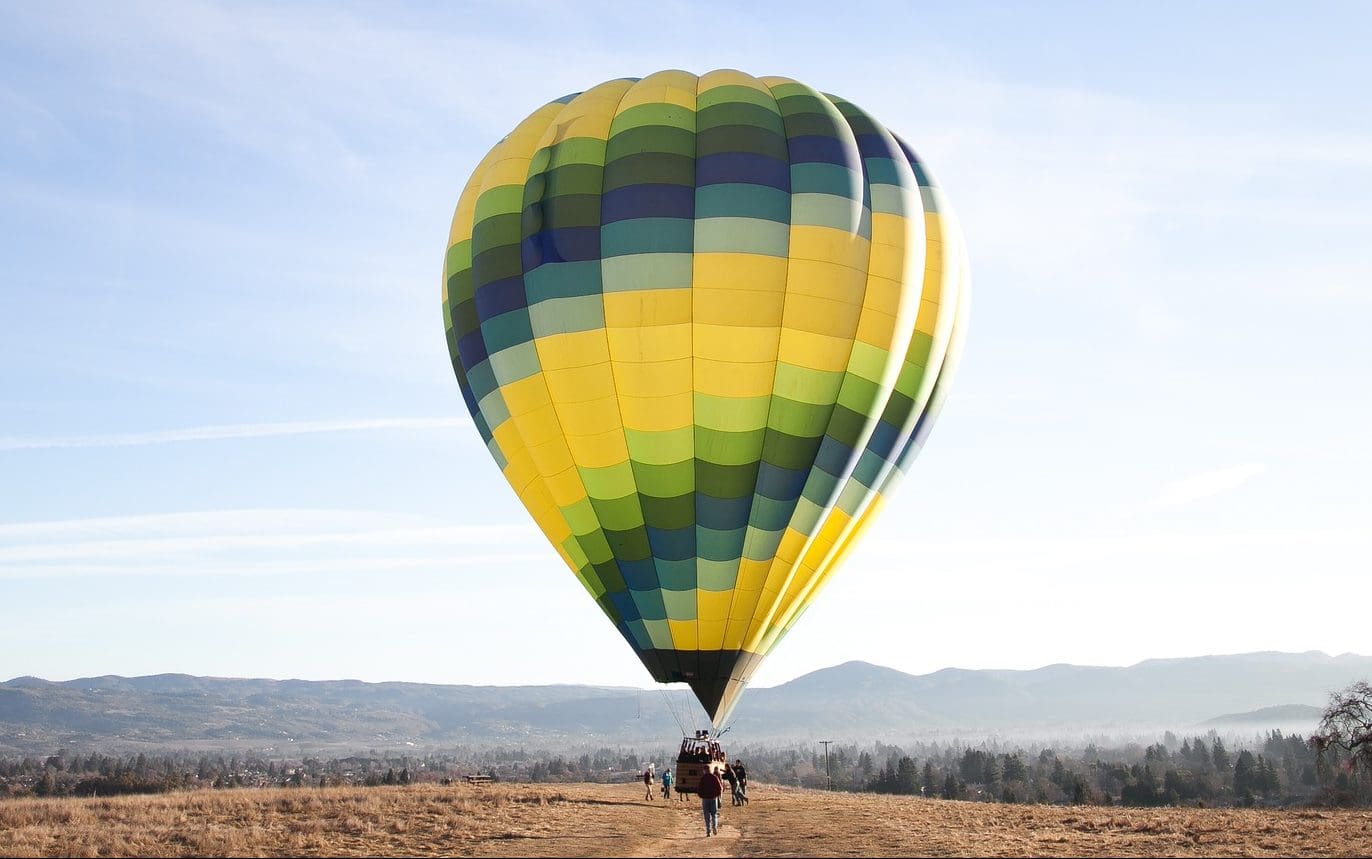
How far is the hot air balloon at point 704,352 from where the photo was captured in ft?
68.8

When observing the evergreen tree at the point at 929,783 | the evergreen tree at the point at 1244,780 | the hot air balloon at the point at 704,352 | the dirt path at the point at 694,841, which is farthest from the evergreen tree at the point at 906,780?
the hot air balloon at the point at 704,352

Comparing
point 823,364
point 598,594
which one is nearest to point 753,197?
point 823,364

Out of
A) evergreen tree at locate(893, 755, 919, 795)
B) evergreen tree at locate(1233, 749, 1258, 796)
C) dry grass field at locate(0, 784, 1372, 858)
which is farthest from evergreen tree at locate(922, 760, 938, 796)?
dry grass field at locate(0, 784, 1372, 858)

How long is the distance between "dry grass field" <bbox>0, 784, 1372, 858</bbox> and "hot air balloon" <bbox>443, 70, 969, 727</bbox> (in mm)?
3424

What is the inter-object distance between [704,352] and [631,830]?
28.0ft

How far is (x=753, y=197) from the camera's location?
2136 cm

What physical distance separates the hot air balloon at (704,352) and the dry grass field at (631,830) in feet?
11.2

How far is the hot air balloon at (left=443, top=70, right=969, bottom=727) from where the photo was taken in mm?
20984

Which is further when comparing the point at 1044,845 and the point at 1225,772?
the point at 1225,772

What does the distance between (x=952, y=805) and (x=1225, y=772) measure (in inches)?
4384

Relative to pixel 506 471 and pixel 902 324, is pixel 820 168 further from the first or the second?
pixel 506 471

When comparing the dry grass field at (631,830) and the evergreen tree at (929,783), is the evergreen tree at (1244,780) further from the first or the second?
the dry grass field at (631,830)

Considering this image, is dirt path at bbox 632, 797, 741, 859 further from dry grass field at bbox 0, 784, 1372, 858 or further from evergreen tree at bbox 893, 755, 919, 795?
evergreen tree at bbox 893, 755, 919, 795

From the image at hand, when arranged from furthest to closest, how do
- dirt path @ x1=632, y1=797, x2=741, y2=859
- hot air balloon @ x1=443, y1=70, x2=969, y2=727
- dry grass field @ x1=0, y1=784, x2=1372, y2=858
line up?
hot air balloon @ x1=443, y1=70, x2=969, y2=727, dry grass field @ x1=0, y1=784, x2=1372, y2=858, dirt path @ x1=632, y1=797, x2=741, y2=859
